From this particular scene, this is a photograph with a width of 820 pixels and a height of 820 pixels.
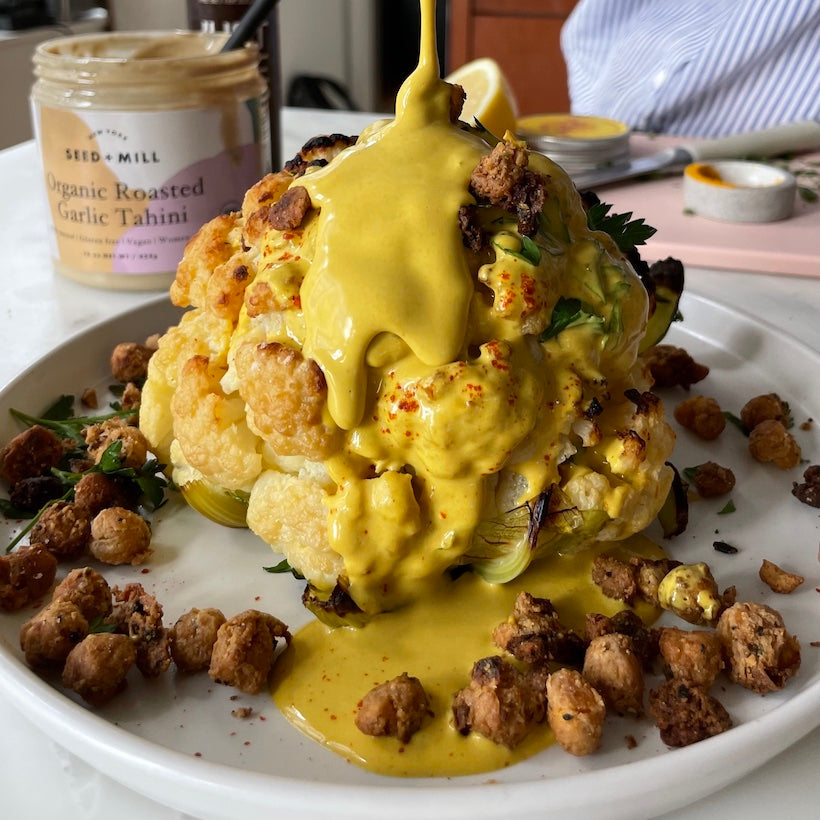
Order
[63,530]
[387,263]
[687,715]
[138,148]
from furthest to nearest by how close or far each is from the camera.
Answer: [138,148]
[63,530]
[387,263]
[687,715]

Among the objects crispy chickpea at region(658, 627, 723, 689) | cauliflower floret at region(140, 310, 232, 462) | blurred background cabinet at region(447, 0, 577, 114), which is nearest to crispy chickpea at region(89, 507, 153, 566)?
cauliflower floret at region(140, 310, 232, 462)

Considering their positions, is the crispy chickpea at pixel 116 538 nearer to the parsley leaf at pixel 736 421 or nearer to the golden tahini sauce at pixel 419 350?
the golden tahini sauce at pixel 419 350

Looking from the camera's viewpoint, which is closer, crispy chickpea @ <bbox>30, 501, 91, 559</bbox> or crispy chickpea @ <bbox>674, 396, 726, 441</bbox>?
crispy chickpea @ <bbox>30, 501, 91, 559</bbox>

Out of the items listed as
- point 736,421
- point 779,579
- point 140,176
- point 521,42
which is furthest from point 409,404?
point 521,42

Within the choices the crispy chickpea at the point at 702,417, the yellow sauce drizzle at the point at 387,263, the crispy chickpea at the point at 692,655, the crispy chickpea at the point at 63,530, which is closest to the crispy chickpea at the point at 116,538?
the crispy chickpea at the point at 63,530

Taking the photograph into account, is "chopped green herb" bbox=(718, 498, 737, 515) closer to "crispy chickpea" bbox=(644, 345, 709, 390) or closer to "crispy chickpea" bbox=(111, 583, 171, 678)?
"crispy chickpea" bbox=(644, 345, 709, 390)

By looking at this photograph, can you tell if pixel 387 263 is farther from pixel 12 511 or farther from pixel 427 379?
pixel 12 511
